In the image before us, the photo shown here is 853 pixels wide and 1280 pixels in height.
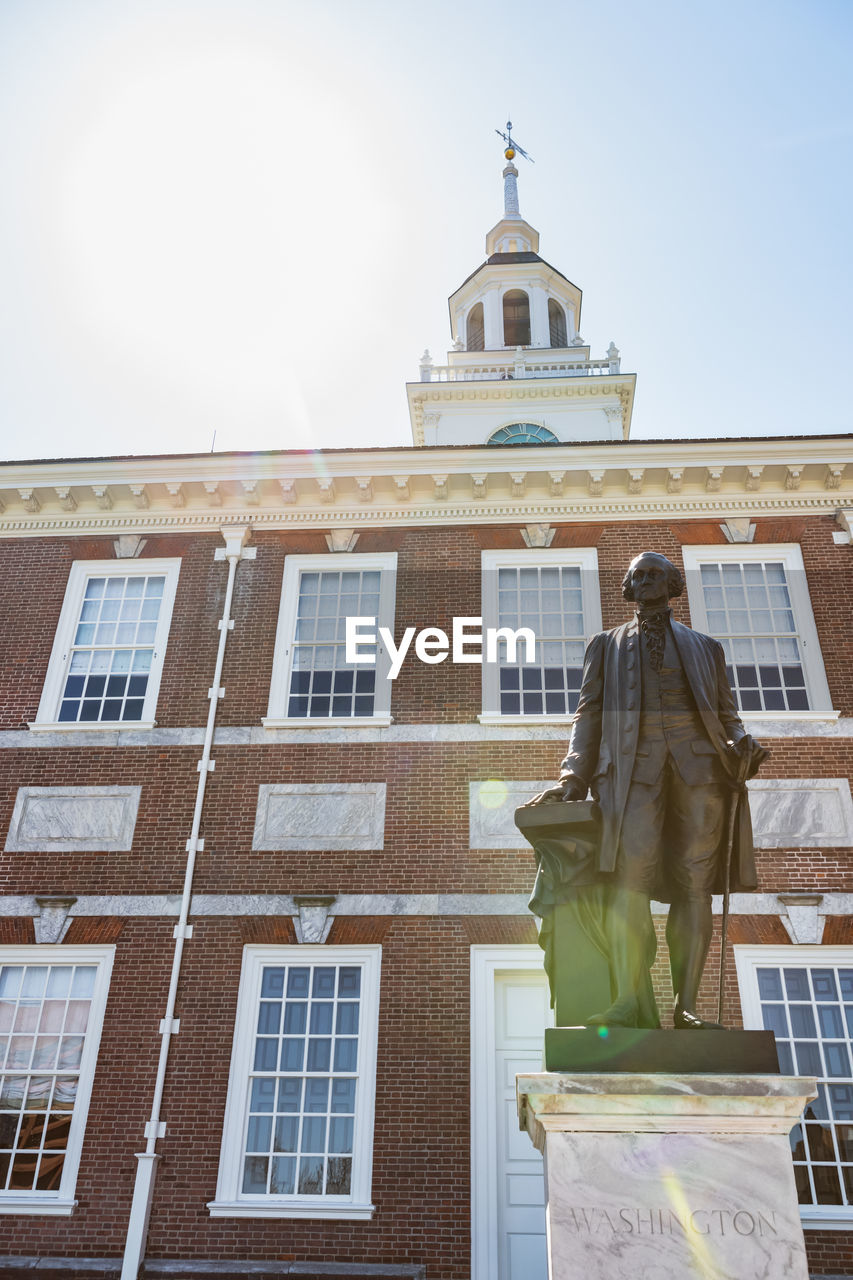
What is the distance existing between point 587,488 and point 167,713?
6.03 metres

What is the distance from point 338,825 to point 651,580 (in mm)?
6467

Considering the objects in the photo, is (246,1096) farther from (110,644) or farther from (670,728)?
(670,728)

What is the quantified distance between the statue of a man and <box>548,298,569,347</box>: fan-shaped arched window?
23535 millimetres

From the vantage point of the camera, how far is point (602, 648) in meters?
6.12

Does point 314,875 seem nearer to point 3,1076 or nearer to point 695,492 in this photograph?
point 3,1076

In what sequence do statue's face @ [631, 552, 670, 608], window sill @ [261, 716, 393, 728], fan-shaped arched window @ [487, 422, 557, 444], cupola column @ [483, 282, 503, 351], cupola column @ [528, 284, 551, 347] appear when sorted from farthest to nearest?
cupola column @ [483, 282, 503, 351], cupola column @ [528, 284, 551, 347], fan-shaped arched window @ [487, 422, 557, 444], window sill @ [261, 716, 393, 728], statue's face @ [631, 552, 670, 608]

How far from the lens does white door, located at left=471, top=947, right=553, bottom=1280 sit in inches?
378

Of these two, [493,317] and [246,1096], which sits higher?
[493,317]

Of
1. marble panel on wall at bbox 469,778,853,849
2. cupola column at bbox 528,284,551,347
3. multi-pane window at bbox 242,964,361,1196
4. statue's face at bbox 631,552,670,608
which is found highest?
cupola column at bbox 528,284,551,347

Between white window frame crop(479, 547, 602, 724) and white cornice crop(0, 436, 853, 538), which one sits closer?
white window frame crop(479, 547, 602, 724)

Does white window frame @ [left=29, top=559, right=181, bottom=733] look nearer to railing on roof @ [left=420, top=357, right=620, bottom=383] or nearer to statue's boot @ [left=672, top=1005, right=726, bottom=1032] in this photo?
statue's boot @ [left=672, top=1005, right=726, bottom=1032]

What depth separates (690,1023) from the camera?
5.08 m

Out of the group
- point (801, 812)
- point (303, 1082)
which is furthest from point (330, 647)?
point (801, 812)

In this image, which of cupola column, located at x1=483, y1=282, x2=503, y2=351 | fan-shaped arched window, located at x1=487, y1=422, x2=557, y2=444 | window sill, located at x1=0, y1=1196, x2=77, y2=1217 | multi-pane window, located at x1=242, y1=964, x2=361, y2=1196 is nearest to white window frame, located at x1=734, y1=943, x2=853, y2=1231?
multi-pane window, located at x1=242, y1=964, x2=361, y2=1196
